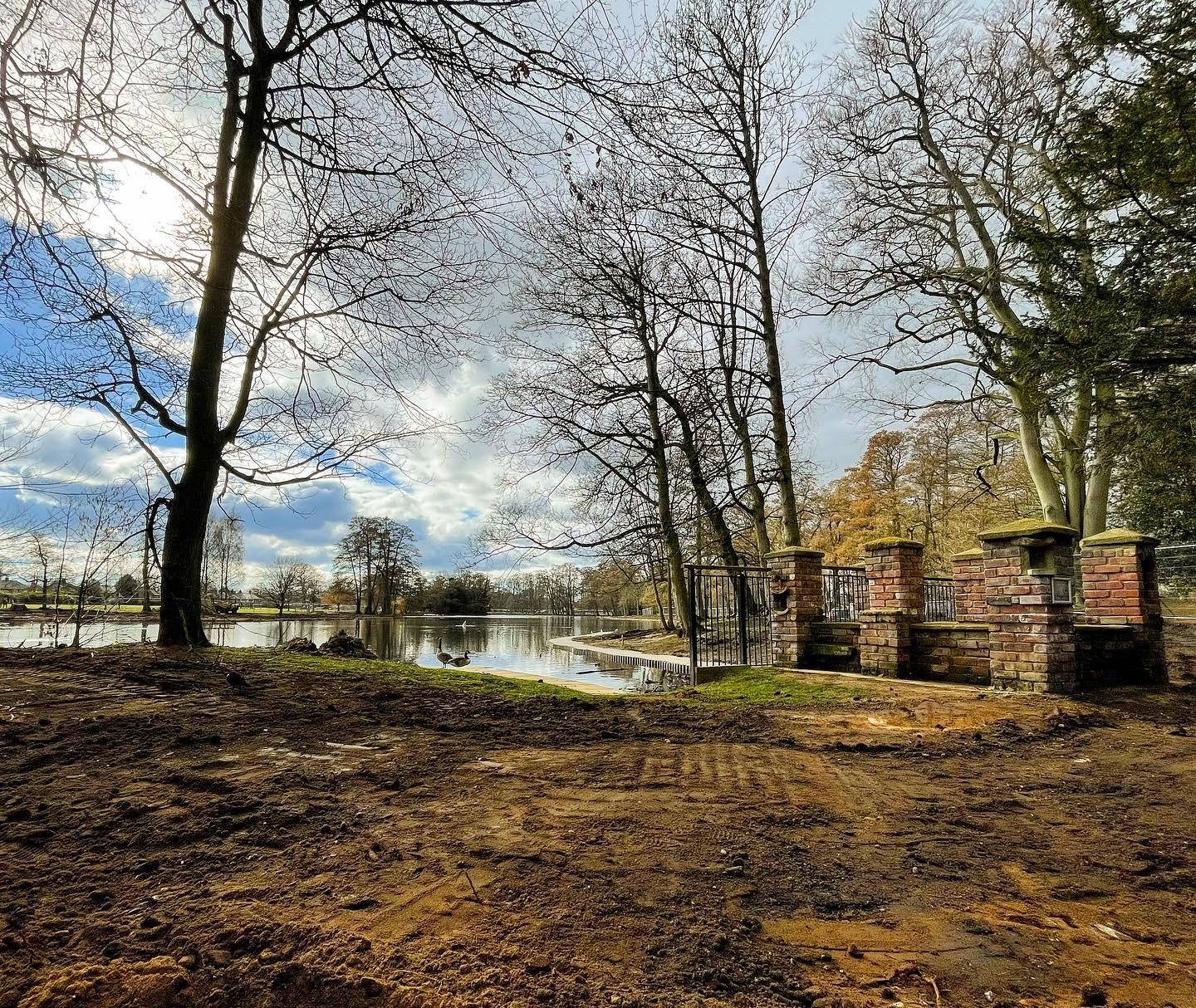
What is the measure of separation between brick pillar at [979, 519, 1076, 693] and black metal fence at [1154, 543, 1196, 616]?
7254mm

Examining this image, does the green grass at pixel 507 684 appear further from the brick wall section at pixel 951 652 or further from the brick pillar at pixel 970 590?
the brick pillar at pixel 970 590

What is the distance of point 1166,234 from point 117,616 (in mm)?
14597

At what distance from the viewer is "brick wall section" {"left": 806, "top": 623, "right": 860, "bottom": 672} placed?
7.89 metres

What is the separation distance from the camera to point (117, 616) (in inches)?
362

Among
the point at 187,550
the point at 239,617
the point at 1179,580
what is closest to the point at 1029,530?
the point at 187,550

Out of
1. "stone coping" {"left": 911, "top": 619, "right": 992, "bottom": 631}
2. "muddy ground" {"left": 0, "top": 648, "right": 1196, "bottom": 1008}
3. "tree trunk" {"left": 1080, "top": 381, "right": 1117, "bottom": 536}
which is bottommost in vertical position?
"muddy ground" {"left": 0, "top": 648, "right": 1196, "bottom": 1008}

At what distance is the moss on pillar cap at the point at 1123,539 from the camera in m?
6.55

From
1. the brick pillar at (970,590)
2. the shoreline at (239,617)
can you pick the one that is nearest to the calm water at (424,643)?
the shoreline at (239,617)

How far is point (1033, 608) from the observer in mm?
5816

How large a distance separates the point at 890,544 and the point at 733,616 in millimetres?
3184

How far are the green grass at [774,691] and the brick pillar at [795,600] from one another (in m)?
0.38

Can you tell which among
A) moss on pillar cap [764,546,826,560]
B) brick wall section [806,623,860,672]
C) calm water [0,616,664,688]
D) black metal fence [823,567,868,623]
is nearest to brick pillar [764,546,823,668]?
moss on pillar cap [764,546,826,560]

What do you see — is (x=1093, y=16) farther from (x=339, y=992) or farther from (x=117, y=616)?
(x=117, y=616)

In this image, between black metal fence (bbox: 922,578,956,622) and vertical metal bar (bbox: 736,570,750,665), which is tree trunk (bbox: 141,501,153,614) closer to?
vertical metal bar (bbox: 736,570,750,665)
